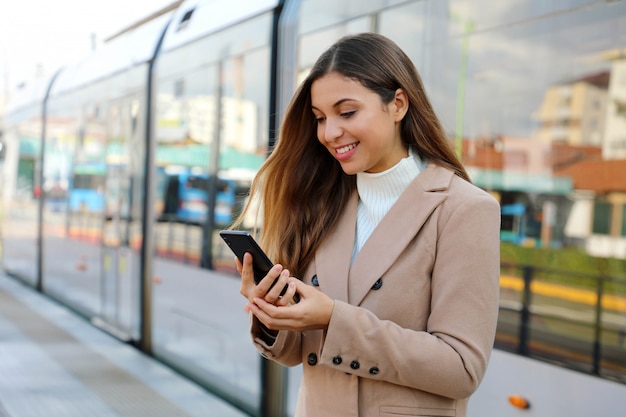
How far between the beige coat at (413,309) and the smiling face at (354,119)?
0.11 m

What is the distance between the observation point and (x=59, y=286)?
31.9 ft

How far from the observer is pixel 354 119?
156 centimetres

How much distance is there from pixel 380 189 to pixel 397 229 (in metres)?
0.13

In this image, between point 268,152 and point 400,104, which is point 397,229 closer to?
point 400,104

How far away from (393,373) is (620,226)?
1.37m

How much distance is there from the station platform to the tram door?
0.73 feet

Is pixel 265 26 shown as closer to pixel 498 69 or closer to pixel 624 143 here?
pixel 498 69

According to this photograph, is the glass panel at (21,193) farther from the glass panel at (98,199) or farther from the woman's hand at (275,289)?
the woman's hand at (275,289)

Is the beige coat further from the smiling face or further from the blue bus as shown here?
the blue bus

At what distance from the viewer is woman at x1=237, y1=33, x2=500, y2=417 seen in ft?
4.74

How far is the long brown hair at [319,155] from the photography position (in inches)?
61.7

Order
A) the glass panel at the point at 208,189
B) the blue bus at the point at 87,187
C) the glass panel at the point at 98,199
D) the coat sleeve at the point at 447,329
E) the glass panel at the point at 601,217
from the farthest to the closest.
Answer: the blue bus at the point at 87,187
the glass panel at the point at 98,199
the glass panel at the point at 208,189
the glass panel at the point at 601,217
the coat sleeve at the point at 447,329

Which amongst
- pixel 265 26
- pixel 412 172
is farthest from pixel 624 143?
pixel 265 26

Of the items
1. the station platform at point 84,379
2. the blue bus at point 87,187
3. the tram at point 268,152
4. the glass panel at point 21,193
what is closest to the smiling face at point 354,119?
the tram at point 268,152
